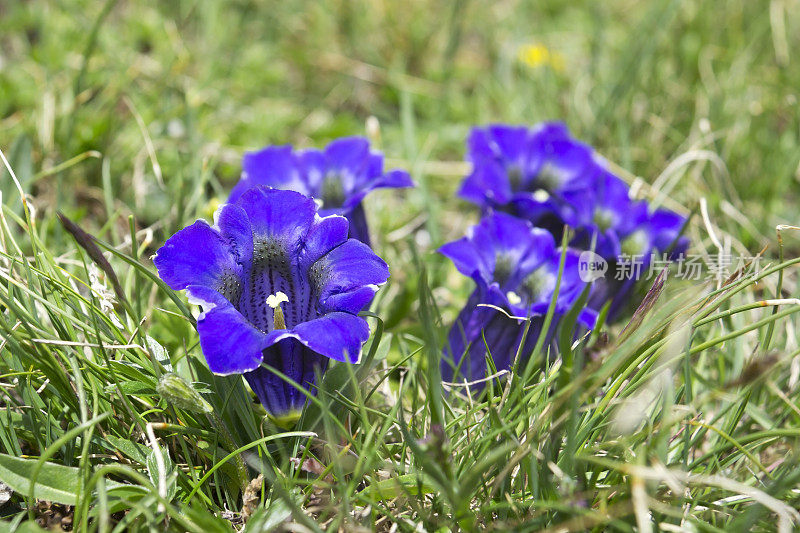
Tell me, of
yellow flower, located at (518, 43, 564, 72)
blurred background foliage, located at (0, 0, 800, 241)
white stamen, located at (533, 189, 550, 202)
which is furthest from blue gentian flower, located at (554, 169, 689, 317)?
yellow flower, located at (518, 43, 564, 72)

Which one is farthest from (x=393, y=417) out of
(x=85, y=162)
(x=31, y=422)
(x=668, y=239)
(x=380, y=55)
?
(x=380, y=55)

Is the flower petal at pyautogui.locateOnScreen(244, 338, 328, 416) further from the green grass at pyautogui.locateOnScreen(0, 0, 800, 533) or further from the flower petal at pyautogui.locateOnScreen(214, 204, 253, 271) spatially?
the flower petal at pyautogui.locateOnScreen(214, 204, 253, 271)

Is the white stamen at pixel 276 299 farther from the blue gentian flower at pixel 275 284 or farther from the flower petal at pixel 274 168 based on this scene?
the flower petal at pixel 274 168

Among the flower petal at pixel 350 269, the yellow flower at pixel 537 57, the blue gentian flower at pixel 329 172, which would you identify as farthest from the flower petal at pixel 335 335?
the yellow flower at pixel 537 57

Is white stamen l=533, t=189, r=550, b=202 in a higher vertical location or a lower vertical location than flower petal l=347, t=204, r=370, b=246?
lower

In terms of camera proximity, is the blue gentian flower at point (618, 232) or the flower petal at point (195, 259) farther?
the blue gentian flower at point (618, 232)

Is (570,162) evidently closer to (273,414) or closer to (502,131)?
(502,131)

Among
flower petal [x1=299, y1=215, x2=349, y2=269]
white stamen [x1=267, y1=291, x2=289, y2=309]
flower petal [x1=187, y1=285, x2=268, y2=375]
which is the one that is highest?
flower petal [x1=299, y1=215, x2=349, y2=269]
